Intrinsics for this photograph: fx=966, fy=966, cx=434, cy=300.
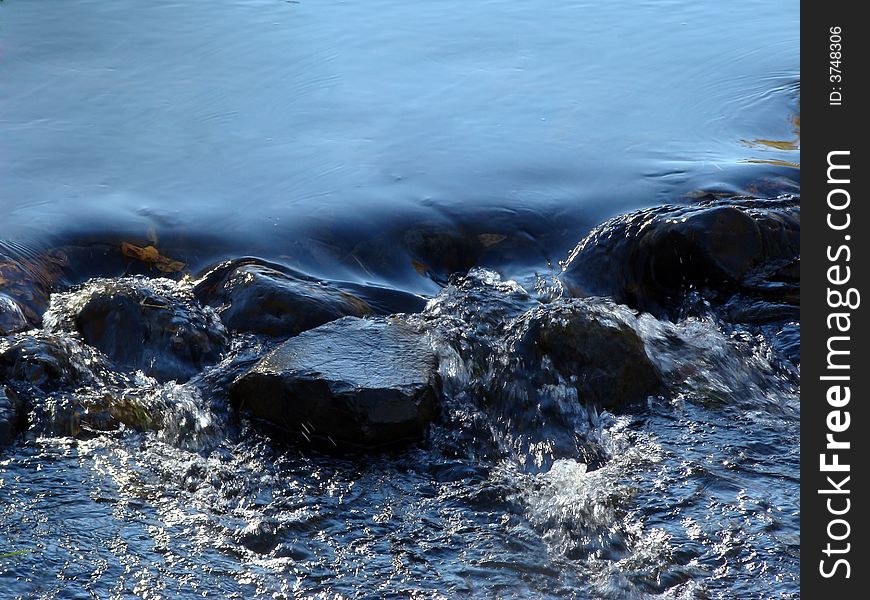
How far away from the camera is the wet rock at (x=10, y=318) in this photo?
511 cm

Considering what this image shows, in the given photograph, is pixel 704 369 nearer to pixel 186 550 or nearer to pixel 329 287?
pixel 329 287

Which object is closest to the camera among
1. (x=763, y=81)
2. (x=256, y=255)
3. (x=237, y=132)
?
(x=256, y=255)

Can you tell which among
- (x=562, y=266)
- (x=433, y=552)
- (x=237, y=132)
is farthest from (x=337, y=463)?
(x=237, y=132)

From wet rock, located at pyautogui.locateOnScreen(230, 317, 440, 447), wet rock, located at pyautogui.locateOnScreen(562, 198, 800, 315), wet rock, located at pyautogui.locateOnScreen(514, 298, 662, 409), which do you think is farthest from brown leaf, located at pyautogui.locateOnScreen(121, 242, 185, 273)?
wet rock, located at pyautogui.locateOnScreen(562, 198, 800, 315)

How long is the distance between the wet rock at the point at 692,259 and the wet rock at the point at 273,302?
146 cm

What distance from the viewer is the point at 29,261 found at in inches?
226

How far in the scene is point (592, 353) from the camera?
4.77 metres

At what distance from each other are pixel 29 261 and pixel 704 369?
3917mm

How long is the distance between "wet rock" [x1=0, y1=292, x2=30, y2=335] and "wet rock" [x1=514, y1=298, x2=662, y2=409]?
8.68ft

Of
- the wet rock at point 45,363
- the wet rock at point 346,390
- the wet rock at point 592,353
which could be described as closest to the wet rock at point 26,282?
the wet rock at point 45,363

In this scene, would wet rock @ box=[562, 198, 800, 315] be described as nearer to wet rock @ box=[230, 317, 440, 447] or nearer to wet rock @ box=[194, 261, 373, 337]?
→ wet rock @ box=[194, 261, 373, 337]
